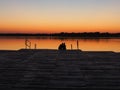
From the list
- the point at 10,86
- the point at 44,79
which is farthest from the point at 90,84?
the point at 10,86

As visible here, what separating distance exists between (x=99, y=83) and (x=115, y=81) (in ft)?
1.64

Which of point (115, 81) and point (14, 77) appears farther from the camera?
point (14, 77)

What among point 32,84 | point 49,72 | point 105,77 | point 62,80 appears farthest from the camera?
point 49,72

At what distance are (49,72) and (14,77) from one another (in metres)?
1.34

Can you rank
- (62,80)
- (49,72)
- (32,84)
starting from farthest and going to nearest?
(49,72)
(62,80)
(32,84)

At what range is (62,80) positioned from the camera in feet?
23.0

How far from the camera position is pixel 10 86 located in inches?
246

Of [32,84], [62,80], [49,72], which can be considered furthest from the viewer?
[49,72]

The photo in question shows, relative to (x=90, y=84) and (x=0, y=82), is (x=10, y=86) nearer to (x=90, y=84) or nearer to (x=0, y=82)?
(x=0, y=82)

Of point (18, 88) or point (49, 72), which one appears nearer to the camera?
point (18, 88)

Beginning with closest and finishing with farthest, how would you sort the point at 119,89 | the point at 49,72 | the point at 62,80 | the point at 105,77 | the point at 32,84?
the point at 119,89, the point at 32,84, the point at 62,80, the point at 105,77, the point at 49,72

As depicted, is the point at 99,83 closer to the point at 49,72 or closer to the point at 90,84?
the point at 90,84

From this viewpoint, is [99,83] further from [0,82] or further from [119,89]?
[0,82]

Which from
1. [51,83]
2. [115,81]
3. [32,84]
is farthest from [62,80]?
[115,81]
